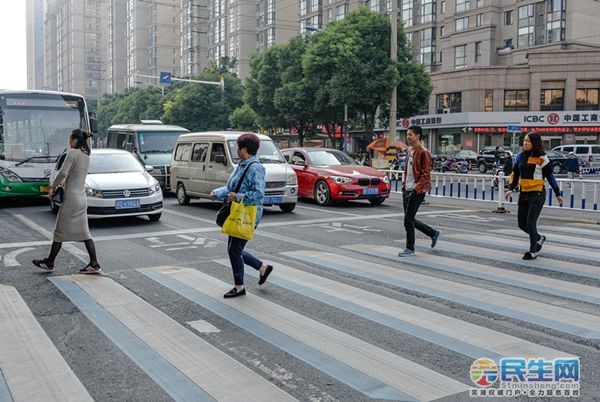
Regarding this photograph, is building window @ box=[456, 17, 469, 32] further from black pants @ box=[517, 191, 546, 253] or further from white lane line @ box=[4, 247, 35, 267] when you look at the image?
white lane line @ box=[4, 247, 35, 267]

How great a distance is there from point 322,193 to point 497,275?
938cm

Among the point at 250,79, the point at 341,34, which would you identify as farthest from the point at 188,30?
the point at 341,34

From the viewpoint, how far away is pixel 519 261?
8688 millimetres

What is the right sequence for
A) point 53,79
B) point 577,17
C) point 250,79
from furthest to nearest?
1. point 53,79
2. point 577,17
3. point 250,79

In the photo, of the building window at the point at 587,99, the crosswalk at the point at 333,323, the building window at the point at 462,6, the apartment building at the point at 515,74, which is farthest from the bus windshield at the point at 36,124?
the building window at the point at 462,6

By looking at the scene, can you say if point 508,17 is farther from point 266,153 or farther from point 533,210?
point 533,210

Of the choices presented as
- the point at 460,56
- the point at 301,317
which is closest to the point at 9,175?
the point at 301,317

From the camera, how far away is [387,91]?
110ft

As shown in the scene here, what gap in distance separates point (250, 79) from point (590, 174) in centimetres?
2304

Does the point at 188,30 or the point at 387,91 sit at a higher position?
the point at 188,30

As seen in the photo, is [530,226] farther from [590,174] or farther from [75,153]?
[590,174]

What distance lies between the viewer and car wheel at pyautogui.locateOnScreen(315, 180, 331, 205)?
16.7 meters

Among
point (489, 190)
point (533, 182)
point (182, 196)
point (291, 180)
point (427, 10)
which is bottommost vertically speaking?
point (489, 190)

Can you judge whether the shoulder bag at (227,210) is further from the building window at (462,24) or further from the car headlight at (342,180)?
the building window at (462,24)
